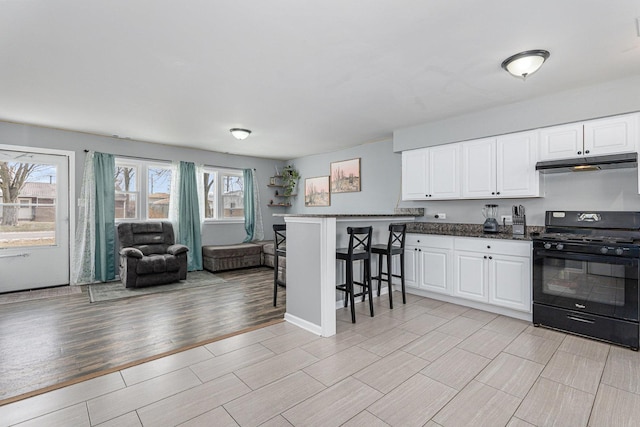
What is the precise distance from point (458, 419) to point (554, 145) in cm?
311

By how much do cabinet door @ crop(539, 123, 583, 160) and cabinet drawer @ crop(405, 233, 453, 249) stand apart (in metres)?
1.42

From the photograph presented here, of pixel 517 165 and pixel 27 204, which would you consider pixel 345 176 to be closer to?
pixel 517 165

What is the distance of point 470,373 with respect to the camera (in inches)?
93.0

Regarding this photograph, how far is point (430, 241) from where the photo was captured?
4223 mm

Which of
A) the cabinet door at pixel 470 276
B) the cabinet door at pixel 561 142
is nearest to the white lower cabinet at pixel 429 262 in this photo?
the cabinet door at pixel 470 276

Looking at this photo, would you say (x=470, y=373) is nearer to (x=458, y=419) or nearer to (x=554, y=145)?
(x=458, y=419)

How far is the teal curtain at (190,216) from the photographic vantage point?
6.20 metres

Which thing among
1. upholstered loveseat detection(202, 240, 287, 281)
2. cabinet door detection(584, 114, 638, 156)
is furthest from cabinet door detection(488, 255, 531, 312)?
upholstered loveseat detection(202, 240, 287, 281)

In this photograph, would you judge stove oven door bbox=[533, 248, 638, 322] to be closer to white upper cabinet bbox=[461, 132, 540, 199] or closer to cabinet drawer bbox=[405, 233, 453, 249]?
white upper cabinet bbox=[461, 132, 540, 199]

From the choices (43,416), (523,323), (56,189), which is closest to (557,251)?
(523,323)

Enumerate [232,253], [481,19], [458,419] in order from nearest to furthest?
[458,419], [481,19], [232,253]

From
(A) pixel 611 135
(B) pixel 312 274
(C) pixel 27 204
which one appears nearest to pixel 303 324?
(B) pixel 312 274

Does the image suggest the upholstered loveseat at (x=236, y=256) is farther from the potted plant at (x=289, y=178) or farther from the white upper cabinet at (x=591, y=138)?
the white upper cabinet at (x=591, y=138)

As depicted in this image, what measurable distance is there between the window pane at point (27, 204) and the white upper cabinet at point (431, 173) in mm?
5678
